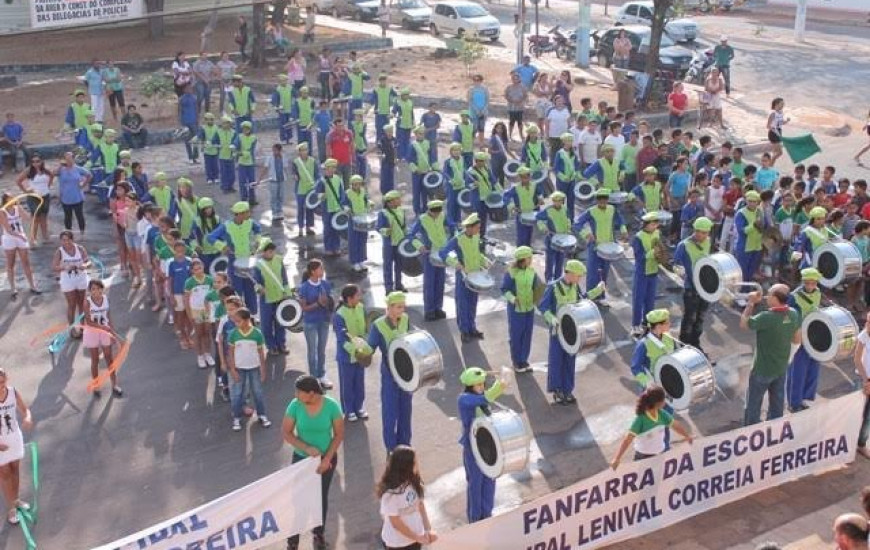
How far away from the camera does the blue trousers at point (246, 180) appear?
1880 cm

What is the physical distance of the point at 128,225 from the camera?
1470cm

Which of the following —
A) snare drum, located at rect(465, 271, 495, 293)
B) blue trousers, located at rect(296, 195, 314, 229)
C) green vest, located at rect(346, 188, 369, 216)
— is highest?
green vest, located at rect(346, 188, 369, 216)

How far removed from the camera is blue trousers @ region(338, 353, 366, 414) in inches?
429

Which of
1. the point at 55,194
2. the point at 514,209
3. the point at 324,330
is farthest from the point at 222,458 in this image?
the point at 55,194

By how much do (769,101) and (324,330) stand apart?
20054 millimetres

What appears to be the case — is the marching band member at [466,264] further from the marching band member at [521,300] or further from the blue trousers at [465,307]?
the marching band member at [521,300]

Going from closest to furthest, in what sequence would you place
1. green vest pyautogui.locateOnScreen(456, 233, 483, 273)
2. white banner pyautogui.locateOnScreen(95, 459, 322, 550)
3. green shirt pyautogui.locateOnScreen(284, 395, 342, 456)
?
1. white banner pyautogui.locateOnScreen(95, 459, 322, 550)
2. green shirt pyautogui.locateOnScreen(284, 395, 342, 456)
3. green vest pyautogui.locateOnScreen(456, 233, 483, 273)

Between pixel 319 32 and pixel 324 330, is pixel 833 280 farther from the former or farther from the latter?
pixel 319 32

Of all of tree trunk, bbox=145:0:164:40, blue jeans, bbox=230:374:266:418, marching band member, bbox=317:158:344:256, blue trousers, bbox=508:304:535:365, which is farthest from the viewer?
tree trunk, bbox=145:0:164:40

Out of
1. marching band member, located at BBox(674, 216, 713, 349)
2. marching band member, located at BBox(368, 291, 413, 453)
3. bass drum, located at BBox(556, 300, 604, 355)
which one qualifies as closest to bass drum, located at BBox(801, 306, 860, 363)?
marching band member, located at BBox(674, 216, 713, 349)

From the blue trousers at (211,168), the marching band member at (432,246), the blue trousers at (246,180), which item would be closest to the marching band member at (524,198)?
the marching band member at (432,246)

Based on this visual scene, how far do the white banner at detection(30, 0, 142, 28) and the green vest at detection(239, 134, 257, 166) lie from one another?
11276 mm

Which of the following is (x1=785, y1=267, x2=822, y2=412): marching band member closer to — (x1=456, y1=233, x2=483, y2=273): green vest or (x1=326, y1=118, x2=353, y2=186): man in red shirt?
(x1=456, y1=233, x2=483, y2=273): green vest

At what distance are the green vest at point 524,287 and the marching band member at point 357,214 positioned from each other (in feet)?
13.5
